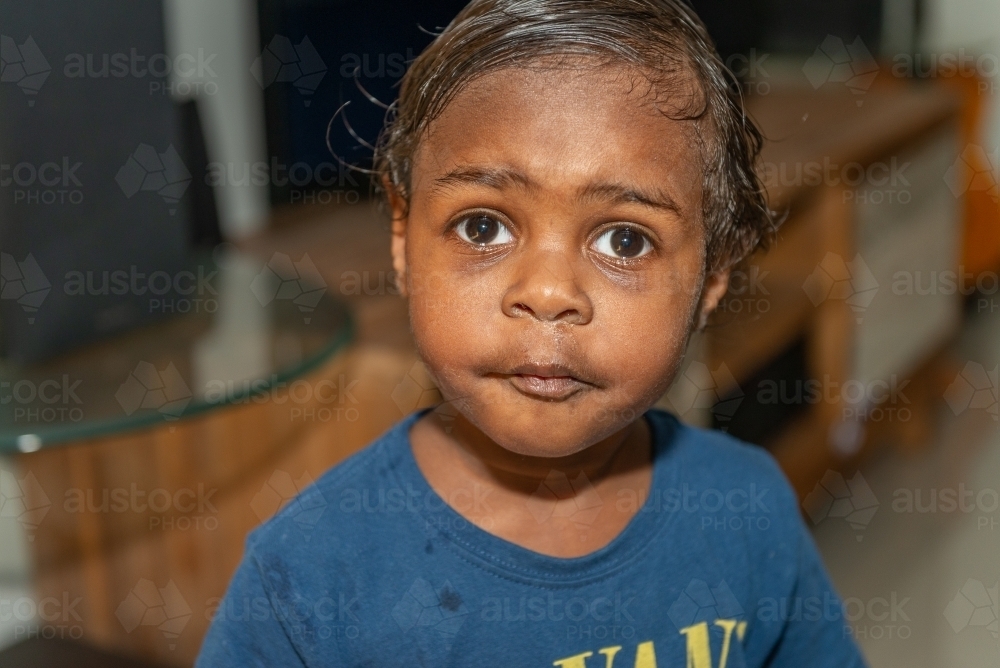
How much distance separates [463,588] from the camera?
638 mm

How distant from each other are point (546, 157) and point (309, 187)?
1.48 m

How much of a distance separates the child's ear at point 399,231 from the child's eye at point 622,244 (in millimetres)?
135

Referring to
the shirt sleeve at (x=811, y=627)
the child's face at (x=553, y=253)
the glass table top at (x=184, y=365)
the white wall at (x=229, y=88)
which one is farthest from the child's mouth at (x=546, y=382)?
the white wall at (x=229, y=88)

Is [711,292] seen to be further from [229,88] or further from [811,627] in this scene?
[229,88]

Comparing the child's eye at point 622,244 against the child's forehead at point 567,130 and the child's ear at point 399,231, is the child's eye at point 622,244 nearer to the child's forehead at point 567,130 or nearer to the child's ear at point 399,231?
the child's forehead at point 567,130

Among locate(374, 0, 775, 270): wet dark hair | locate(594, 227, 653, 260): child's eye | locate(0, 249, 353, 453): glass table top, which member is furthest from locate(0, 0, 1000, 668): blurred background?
locate(594, 227, 653, 260): child's eye

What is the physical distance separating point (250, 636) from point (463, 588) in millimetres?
122

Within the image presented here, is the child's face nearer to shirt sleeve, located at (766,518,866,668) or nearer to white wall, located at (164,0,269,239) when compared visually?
shirt sleeve, located at (766,518,866,668)

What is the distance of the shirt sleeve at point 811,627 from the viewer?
75 cm

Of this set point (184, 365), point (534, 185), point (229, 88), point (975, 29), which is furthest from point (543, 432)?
point (975, 29)

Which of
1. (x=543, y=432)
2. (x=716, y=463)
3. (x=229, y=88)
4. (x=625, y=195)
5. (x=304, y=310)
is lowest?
(x=304, y=310)

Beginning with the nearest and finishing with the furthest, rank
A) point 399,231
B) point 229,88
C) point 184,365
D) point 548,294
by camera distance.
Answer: point 548,294 < point 399,231 < point 184,365 < point 229,88

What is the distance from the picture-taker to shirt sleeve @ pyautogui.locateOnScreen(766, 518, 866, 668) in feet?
2.46

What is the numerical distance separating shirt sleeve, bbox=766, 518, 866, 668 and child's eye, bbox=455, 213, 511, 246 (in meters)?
0.33
